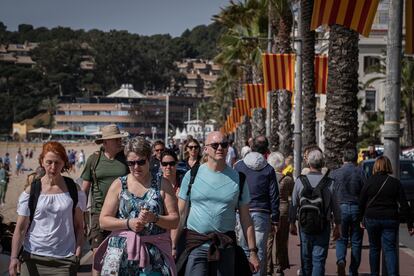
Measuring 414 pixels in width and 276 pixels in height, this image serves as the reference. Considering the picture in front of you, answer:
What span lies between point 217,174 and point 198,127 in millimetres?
93017

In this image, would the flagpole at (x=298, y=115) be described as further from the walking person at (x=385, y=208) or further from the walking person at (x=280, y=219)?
the walking person at (x=385, y=208)

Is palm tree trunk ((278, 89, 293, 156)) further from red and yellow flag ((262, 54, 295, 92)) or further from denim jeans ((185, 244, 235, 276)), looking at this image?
denim jeans ((185, 244, 235, 276))

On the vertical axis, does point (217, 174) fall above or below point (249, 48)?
below

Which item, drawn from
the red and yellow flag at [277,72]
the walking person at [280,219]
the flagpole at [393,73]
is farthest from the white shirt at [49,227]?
the red and yellow flag at [277,72]

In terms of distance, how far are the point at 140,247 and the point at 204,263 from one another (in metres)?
1.06

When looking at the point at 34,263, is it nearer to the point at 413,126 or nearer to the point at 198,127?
the point at 413,126

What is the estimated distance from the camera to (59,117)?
194375 millimetres

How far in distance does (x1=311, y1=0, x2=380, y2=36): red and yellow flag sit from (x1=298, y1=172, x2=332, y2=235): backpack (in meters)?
2.79

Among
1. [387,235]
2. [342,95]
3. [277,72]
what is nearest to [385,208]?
[387,235]

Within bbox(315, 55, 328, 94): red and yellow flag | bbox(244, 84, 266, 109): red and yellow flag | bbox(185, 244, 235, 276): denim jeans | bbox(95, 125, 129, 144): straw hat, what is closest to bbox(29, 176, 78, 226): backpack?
bbox(185, 244, 235, 276): denim jeans

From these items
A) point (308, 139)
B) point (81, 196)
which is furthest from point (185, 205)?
point (308, 139)

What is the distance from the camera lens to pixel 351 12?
11906 millimetres

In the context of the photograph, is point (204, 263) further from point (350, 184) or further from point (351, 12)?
point (351, 12)

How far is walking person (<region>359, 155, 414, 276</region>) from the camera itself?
10211 mm
